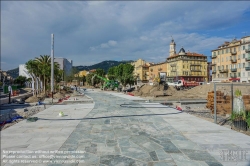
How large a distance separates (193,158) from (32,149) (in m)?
4.30

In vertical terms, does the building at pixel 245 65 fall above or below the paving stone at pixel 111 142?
above

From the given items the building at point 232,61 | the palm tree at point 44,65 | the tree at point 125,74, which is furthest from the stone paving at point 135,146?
the building at point 232,61

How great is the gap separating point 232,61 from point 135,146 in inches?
2474

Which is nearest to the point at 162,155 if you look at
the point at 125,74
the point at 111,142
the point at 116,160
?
the point at 116,160

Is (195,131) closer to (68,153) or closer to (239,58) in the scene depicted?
(68,153)

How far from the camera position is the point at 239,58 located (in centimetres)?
5606

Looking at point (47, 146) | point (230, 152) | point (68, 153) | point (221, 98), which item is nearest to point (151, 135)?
point (230, 152)

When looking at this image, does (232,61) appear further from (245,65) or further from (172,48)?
(172,48)

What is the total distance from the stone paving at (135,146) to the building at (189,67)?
2872 inches

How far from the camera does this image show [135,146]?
558cm

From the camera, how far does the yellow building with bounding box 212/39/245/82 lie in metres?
56.7

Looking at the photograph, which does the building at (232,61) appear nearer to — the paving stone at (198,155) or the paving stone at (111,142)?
the paving stone at (198,155)

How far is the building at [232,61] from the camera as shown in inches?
2121

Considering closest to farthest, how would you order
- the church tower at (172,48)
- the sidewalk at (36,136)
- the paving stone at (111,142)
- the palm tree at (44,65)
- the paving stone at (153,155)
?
the paving stone at (153,155), the sidewalk at (36,136), the paving stone at (111,142), the palm tree at (44,65), the church tower at (172,48)
